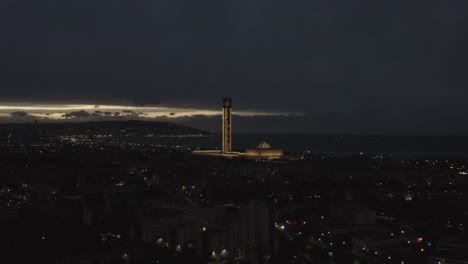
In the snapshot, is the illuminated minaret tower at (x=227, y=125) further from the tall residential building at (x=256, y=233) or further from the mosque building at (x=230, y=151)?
the tall residential building at (x=256, y=233)

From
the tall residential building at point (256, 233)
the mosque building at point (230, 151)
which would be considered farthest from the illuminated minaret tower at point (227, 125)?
the tall residential building at point (256, 233)

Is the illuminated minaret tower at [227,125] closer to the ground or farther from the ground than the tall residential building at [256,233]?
farther from the ground

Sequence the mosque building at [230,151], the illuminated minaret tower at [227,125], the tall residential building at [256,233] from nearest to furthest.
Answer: the tall residential building at [256,233] → the mosque building at [230,151] → the illuminated minaret tower at [227,125]

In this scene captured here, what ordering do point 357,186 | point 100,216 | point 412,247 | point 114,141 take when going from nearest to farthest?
point 412,247 → point 100,216 → point 357,186 → point 114,141

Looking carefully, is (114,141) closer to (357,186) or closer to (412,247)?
(357,186)

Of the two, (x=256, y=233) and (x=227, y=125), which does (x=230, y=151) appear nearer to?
(x=227, y=125)

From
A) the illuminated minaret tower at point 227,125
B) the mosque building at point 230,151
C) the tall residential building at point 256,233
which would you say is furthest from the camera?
the illuminated minaret tower at point 227,125

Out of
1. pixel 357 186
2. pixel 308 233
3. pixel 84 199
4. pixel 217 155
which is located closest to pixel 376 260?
pixel 308 233

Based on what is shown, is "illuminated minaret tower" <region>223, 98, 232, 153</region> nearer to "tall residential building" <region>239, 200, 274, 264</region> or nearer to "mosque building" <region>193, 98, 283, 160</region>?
"mosque building" <region>193, 98, 283, 160</region>

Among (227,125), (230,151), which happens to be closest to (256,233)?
(230,151)
